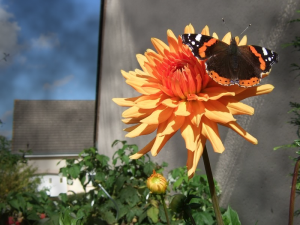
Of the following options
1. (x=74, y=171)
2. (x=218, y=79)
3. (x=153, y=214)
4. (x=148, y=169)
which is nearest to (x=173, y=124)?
Answer: (x=218, y=79)

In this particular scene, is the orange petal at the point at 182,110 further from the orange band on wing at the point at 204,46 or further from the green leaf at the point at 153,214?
the green leaf at the point at 153,214

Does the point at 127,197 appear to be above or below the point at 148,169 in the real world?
below

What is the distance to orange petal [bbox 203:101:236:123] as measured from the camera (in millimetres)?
803

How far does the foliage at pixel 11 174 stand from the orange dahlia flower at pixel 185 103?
684 centimetres

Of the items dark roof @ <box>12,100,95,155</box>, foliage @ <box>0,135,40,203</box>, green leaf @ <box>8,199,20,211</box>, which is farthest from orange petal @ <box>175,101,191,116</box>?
dark roof @ <box>12,100,95,155</box>

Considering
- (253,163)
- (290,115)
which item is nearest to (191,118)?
(290,115)

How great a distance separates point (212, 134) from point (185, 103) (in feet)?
0.36

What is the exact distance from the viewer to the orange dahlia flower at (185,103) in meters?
0.83

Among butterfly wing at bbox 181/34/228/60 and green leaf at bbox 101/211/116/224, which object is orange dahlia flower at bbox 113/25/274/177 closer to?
butterfly wing at bbox 181/34/228/60

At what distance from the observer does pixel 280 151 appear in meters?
1.94

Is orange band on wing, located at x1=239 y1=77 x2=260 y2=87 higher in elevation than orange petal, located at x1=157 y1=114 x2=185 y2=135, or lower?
higher

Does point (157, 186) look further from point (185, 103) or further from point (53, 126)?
point (53, 126)

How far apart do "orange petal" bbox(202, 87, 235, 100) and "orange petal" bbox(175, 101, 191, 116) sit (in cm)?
7

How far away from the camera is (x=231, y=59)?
92cm
